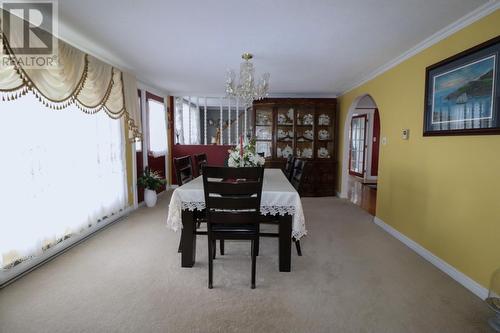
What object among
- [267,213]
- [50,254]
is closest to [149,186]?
[50,254]

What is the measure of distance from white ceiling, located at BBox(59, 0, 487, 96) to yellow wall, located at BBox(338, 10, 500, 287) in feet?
0.87

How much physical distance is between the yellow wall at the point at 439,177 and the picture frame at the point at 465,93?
0.09 m

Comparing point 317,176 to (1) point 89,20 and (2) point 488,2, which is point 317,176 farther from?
(1) point 89,20

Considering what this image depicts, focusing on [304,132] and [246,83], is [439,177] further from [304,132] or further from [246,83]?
[304,132]

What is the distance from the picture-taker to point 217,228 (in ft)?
7.16

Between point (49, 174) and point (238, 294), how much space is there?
2.17 metres

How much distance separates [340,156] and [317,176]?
0.67m

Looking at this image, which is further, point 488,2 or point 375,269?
point 375,269

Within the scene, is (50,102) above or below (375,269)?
above

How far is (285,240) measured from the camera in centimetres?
242

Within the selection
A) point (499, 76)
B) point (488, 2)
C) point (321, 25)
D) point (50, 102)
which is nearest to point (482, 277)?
point (499, 76)

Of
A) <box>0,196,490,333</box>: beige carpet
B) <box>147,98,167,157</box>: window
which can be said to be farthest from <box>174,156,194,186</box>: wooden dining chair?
<box>147,98,167,157</box>: window

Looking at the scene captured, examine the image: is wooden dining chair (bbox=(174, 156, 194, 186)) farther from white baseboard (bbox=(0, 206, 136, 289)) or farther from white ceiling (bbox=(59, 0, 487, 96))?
white baseboard (bbox=(0, 206, 136, 289))

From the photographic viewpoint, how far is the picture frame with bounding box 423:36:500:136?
6.50 feet
